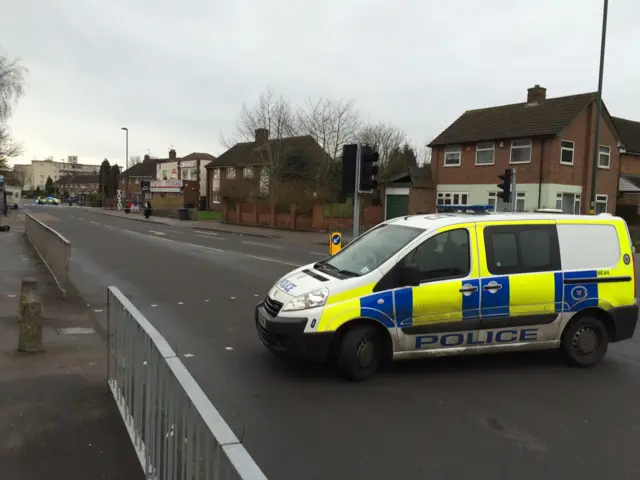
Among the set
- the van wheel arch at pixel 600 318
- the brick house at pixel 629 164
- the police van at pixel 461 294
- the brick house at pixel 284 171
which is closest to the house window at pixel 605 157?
the brick house at pixel 629 164

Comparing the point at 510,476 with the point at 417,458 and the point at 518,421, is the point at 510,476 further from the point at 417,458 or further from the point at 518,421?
the point at 518,421

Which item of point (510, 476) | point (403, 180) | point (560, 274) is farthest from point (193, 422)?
point (403, 180)

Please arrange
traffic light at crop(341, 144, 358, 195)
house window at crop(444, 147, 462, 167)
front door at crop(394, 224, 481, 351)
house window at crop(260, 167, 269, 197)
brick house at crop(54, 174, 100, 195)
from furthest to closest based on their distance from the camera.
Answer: brick house at crop(54, 174, 100, 195) → house window at crop(260, 167, 269, 197) → house window at crop(444, 147, 462, 167) → traffic light at crop(341, 144, 358, 195) → front door at crop(394, 224, 481, 351)

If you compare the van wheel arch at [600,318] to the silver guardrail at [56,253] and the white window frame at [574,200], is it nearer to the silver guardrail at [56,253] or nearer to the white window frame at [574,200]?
the silver guardrail at [56,253]

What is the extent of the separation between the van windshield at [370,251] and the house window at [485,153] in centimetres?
2791

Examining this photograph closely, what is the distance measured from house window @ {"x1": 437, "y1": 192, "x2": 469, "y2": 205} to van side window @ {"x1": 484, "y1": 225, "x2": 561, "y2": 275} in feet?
93.2

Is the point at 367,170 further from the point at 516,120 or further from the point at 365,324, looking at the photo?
the point at 516,120

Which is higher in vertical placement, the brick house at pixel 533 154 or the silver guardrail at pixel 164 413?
the brick house at pixel 533 154

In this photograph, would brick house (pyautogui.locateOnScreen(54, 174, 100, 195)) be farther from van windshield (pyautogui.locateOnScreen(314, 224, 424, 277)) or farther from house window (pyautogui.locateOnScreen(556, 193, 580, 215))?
van windshield (pyautogui.locateOnScreen(314, 224, 424, 277))

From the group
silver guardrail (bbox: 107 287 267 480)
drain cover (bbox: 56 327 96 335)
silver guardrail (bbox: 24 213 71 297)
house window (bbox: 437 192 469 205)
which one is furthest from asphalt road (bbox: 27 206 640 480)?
house window (bbox: 437 192 469 205)

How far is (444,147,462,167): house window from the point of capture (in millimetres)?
34469

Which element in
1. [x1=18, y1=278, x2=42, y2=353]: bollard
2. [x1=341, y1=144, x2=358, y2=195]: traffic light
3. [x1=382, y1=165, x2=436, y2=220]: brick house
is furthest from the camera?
[x1=382, y1=165, x2=436, y2=220]: brick house

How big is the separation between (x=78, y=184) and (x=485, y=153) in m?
143

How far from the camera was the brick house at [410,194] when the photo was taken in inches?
1376
